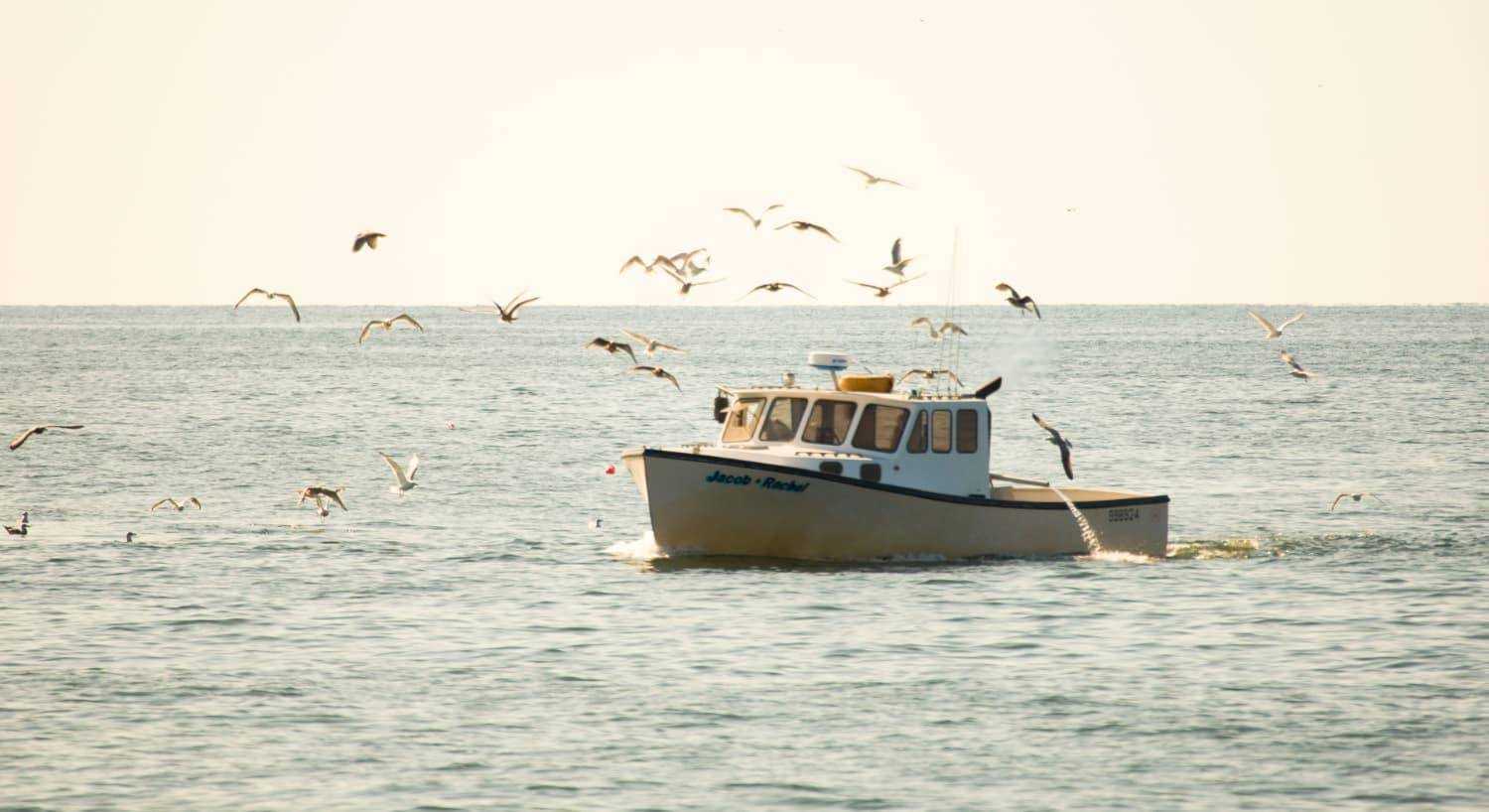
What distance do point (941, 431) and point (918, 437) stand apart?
0.41m

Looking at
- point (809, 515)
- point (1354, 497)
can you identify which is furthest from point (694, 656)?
point (1354, 497)

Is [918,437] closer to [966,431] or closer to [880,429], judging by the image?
[880,429]

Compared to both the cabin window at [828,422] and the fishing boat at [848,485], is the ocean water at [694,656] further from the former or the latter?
the cabin window at [828,422]

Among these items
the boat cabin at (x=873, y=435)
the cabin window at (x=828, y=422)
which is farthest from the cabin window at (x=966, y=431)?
Answer: the cabin window at (x=828, y=422)

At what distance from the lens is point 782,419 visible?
2734cm

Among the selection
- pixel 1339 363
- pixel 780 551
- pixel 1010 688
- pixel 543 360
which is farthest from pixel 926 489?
pixel 543 360

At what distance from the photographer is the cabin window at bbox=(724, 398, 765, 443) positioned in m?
27.6

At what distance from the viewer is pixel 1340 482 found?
4369cm

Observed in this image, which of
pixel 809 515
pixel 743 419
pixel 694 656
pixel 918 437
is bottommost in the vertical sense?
pixel 694 656

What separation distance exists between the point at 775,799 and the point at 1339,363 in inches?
4606

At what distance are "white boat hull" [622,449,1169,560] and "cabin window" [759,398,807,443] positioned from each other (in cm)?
165

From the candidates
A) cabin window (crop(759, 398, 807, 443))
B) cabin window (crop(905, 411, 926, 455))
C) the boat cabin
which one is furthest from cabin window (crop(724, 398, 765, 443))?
cabin window (crop(905, 411, 926, 455))

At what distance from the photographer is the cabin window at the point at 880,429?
26.6 m

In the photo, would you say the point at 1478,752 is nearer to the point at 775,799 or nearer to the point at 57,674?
the point at 775,799
